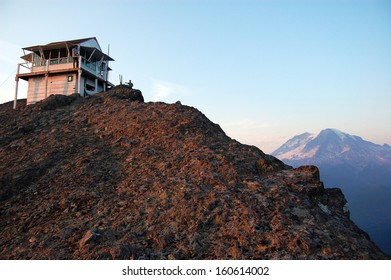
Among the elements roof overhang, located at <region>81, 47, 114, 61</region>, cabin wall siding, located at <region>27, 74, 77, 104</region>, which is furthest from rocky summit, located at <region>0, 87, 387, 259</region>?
roof overhang, located at <region>81, 47, 114, 61</region>

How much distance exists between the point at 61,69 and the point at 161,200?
29.8 metres

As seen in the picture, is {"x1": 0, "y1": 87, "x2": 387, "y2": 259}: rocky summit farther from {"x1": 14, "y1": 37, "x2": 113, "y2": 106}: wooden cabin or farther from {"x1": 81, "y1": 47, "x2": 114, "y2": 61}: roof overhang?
{"x1": 81, "y1": 47, "x2": 114, "y2": 61}: roof overhang

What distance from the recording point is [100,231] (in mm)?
10703

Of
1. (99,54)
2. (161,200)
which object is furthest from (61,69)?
(161,200)

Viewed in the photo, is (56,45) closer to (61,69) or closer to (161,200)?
(61,69)

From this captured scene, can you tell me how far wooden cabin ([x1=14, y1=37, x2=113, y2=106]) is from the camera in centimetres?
3519

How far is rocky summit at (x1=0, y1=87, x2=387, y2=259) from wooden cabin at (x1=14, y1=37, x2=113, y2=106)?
610 inches

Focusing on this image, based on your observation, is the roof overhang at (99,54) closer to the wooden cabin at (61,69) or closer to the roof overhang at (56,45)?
the wooden cabin at (61,69)

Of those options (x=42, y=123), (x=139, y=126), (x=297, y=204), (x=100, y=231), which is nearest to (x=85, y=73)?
(x=42, y=123)

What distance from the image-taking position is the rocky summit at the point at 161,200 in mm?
9812

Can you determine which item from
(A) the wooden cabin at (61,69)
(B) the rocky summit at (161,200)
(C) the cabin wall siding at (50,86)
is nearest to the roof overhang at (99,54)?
(A) the wooden cabin at (61,69)

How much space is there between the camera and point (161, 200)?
12.5 m

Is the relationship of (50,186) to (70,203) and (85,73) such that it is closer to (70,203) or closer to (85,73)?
(70,203)

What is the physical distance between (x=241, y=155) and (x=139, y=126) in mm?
8293
